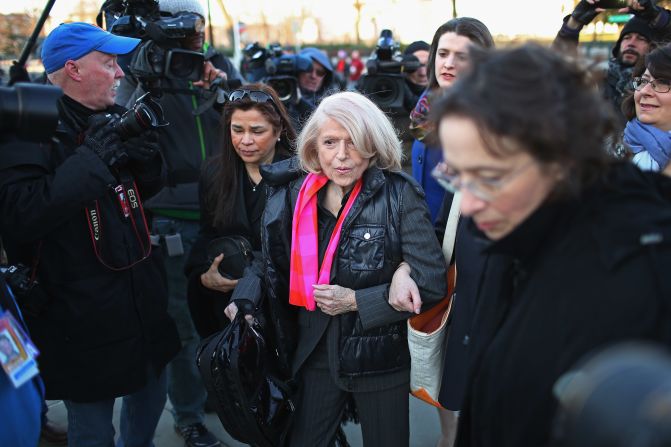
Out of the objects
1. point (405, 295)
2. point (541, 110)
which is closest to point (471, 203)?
point (541, 110)

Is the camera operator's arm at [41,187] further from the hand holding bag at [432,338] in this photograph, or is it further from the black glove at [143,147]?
the hand holding bag at [432,338]

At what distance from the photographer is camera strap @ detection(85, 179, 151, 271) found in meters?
2.31

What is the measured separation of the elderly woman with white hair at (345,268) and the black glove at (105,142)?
1.84 feet

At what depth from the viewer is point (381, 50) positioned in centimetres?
467

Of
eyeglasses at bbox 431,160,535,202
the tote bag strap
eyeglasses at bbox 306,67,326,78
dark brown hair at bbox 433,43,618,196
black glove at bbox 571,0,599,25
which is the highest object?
black glove at bbox 571,0,599,25

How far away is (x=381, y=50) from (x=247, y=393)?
3252 mm

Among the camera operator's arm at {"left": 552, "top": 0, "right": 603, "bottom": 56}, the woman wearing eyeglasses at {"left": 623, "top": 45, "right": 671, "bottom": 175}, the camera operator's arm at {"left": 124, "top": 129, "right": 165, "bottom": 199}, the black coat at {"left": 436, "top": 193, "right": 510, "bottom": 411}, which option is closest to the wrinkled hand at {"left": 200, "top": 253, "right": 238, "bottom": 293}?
the camera operator's arm at {"left": 124, "top": 129, "right": 165, "bottom": 199}

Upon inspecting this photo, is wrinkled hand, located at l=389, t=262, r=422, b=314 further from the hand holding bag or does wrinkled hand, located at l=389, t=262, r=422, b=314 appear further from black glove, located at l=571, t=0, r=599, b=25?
black glove, located at l=571, t=0, r=599, b=25

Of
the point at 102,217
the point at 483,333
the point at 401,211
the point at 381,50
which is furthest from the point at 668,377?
the point at 381,50

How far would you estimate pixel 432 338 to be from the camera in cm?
209

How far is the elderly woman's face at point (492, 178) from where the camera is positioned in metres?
1.11

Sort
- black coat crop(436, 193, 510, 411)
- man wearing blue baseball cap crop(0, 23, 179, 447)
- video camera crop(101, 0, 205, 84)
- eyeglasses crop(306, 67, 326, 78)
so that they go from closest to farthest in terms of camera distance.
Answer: black coat crop(436, 193, 510, 411)
man wearing blue baseball cap crop(0, 23, 179, 447)
video camera crop(101, 0, 205, 84)
eyeglasses crop(306, 67, 326, 78)

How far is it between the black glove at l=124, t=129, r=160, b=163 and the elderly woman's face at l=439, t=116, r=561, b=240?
1.57 meters

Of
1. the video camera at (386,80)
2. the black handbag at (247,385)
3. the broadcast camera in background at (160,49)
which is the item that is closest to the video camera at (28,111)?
the black handbag at (247,385)
